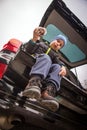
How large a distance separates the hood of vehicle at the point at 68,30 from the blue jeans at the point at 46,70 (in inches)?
29.2

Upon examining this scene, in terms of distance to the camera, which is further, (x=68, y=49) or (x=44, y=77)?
(x=68, y=49)

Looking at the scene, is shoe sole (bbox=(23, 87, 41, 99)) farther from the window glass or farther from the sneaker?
the window glass

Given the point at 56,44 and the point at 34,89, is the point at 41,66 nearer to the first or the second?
the point at 34,89

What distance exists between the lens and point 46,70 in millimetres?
2070

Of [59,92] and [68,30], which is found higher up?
[68,30]

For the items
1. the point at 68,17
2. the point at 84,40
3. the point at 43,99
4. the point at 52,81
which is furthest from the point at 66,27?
the point at 43,99

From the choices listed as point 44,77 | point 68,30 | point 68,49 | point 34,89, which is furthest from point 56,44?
point 34,89

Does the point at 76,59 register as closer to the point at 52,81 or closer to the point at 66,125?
the point at 66,125

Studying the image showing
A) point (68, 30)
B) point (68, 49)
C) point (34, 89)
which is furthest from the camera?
point (68, 49)

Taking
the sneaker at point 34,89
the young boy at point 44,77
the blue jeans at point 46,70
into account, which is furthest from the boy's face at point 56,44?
the sneaker at point 34,89

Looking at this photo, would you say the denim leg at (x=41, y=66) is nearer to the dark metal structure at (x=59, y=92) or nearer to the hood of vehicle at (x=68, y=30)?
the dark metal structure at (x=59, y=92)

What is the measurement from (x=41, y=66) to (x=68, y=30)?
1.05m

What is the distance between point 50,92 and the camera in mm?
2064

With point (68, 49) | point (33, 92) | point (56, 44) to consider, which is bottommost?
point (33, 92)
